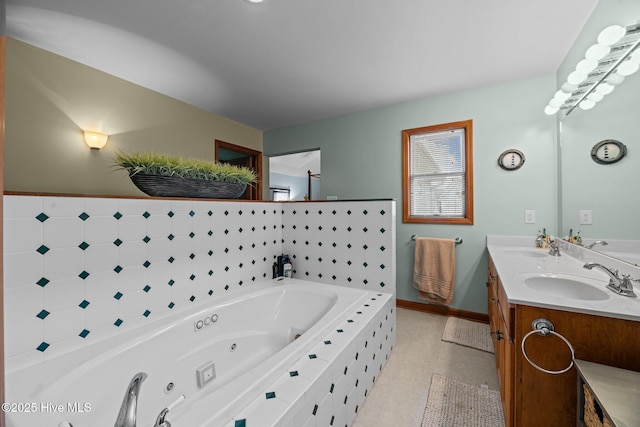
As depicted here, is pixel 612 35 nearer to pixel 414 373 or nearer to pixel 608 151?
pixel 608 151

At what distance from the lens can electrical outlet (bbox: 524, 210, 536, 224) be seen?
7.64ft

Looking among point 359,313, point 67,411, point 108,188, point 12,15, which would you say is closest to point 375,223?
point 359,313

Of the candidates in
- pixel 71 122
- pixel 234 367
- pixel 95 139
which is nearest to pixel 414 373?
pixel 234 367

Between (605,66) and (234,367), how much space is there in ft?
9.18

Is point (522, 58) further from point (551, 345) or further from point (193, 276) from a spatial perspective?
point (193, 276)

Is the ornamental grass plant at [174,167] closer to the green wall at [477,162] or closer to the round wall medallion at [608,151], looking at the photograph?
the green wall at [477,162]

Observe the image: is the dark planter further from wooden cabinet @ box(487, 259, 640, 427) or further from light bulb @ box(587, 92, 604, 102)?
light bulb @ box(587, 92, 604, 102)

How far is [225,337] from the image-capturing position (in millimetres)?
1572

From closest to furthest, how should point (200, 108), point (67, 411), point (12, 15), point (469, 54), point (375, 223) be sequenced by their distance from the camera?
point (67, 411), point (12, 15), point (375, 223), point (469, 54), point (200, 108)

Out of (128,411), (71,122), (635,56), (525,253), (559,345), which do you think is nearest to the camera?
(128,411)

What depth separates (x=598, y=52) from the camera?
1.43 m

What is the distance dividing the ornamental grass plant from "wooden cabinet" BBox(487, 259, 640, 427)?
171cm

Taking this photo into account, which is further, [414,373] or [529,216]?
[529,216]

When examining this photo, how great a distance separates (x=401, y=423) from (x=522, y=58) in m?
2.81
